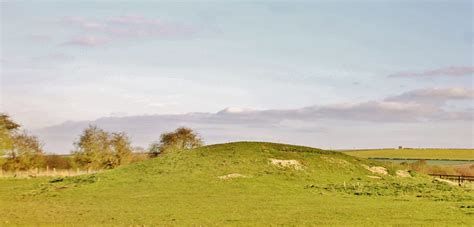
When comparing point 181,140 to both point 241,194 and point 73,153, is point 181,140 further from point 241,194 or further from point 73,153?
point 241,194

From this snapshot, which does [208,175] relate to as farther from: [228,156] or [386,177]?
[386,177]

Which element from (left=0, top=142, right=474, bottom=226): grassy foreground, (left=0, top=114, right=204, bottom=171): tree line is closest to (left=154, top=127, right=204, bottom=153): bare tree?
(left=0, top=114, right=204, bottom=171): tree line

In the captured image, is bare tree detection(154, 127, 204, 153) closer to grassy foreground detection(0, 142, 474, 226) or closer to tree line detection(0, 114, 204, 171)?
tree line detection(0, 114, 204, 171)

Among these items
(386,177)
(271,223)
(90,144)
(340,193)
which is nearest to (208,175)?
(340,193)

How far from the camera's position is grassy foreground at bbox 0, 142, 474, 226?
3603cm

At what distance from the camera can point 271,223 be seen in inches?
1276

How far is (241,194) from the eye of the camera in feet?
178

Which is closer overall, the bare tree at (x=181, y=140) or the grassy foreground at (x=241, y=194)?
the grassy foreground at (x=241, y=194)

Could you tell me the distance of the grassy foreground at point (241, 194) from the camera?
36031 millimetres

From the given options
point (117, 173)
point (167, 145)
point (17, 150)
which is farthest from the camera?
point (167, 145)

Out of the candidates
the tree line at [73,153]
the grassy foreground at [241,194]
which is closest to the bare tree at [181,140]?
the tree line at [73,153]

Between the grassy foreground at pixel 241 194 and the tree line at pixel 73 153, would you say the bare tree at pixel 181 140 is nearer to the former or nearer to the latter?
the tree line at pixel 73 153

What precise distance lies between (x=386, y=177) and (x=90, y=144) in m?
59.4

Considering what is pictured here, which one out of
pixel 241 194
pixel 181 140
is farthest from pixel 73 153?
pixel 241 194
